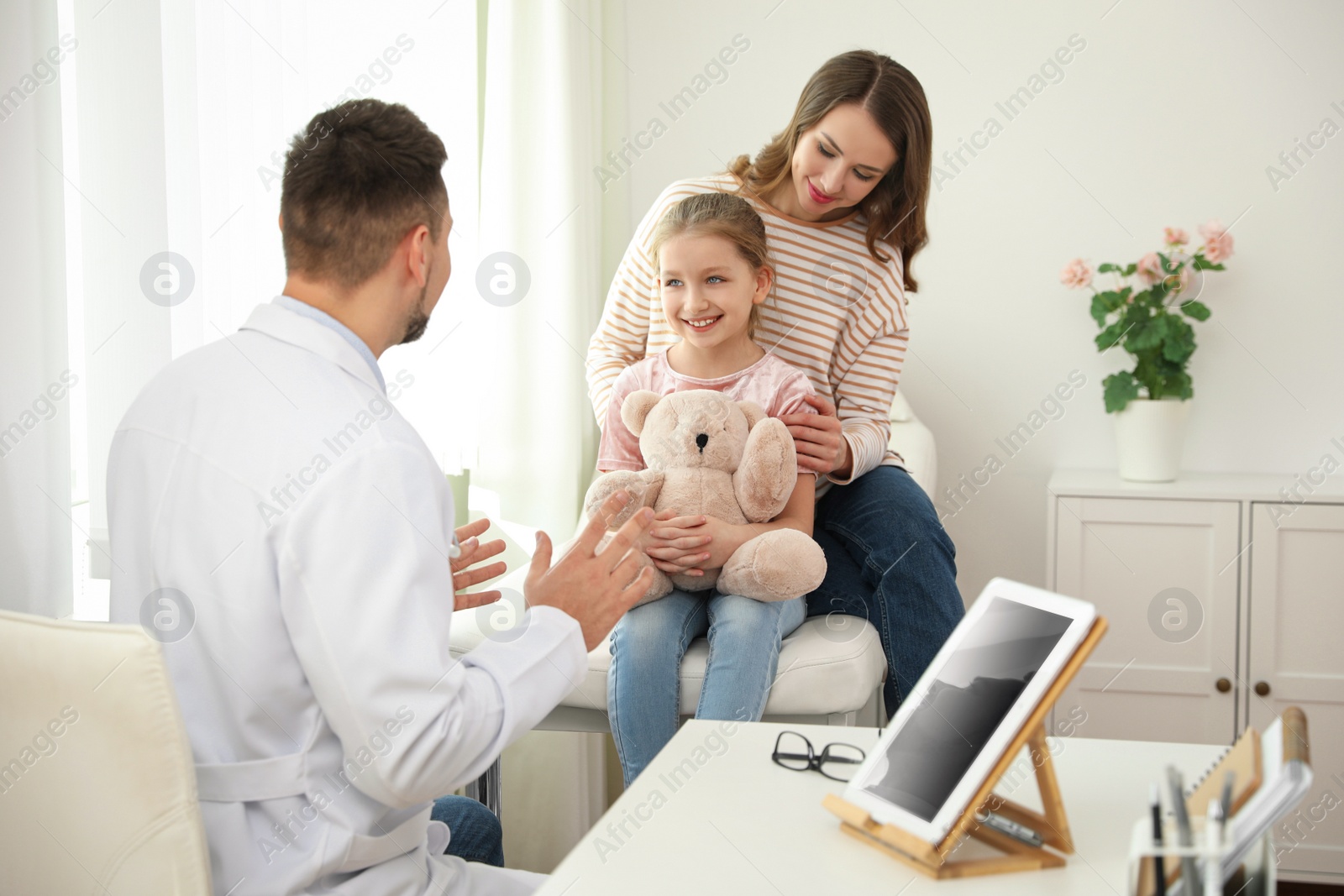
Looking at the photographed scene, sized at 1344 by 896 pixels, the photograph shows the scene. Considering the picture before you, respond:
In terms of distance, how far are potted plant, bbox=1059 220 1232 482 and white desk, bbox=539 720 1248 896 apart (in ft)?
4.96

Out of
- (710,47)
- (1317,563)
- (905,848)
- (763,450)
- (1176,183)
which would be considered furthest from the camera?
(710,47)

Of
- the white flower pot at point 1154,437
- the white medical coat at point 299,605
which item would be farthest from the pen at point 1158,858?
the white flower pot at point 1154,437

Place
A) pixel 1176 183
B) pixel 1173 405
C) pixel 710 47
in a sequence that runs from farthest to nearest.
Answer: pixel 710 47 < pixel 1176 183 < pixel 1173 405

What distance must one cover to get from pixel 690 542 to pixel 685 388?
0.28 meters

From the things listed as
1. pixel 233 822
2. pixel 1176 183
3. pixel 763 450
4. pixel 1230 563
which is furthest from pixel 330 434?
pixel 1176 183

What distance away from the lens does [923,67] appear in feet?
8.66

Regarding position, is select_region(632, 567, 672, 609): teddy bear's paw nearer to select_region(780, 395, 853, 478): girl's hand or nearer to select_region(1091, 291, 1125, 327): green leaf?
select_region(780, 395, 853, 478): girl's hand

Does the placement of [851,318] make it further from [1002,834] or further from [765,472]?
[1002,834]

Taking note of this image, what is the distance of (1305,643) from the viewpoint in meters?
2.24

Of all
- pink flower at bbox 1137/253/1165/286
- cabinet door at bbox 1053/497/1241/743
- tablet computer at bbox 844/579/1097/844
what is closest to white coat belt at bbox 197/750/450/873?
tablet computer at bbox 844/579/1097/844

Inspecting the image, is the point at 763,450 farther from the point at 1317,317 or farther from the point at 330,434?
the point at 1317,317

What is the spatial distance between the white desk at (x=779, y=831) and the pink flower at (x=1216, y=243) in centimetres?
171

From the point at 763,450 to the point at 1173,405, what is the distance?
1.36 metres

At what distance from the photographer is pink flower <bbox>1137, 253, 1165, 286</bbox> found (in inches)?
95.7
